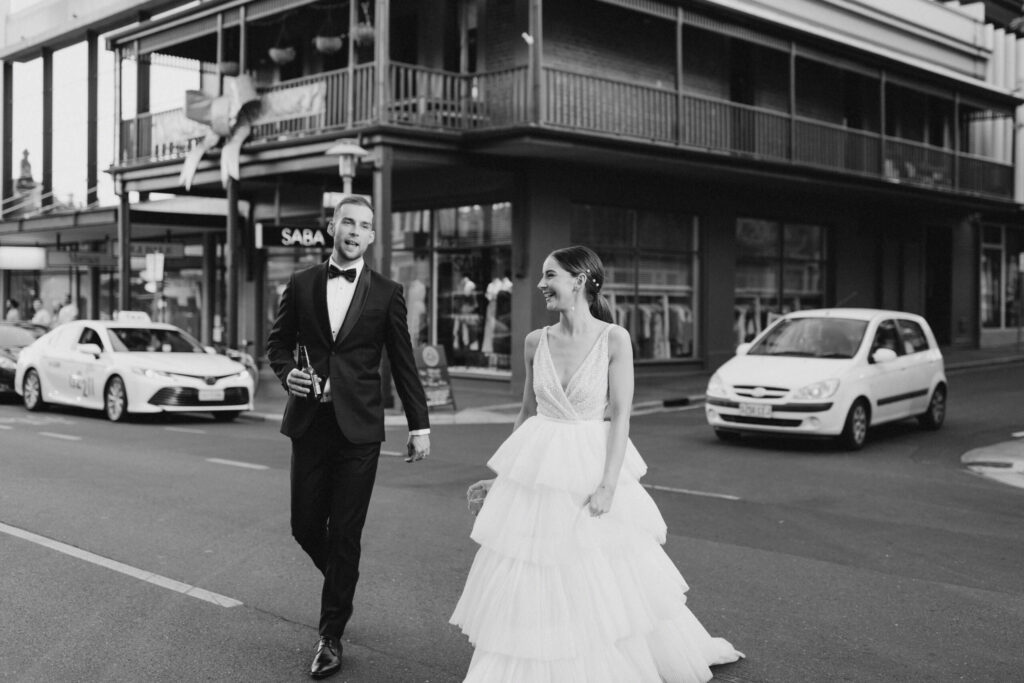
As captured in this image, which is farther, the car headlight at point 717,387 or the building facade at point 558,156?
the building facade at point 558,156

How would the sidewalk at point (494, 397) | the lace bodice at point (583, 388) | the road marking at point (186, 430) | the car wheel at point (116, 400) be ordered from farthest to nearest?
the sidewalk at point (494, 397) < the car wheel at point (116, 400) < the road marking at point (186, 430) < the lace bodice at point (583, 388)

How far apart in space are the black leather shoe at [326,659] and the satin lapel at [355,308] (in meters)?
1.27

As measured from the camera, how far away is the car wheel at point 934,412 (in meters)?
14.1

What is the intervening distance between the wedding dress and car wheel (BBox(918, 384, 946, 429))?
10.9 meters

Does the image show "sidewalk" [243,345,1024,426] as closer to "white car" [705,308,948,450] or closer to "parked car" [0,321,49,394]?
"parked car" [0,321,49,394]

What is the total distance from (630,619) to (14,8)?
133ft

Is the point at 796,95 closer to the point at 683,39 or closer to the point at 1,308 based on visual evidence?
the point at 683,39

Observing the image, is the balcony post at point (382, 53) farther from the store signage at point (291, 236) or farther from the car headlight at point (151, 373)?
the car headlight at point (151, 373)

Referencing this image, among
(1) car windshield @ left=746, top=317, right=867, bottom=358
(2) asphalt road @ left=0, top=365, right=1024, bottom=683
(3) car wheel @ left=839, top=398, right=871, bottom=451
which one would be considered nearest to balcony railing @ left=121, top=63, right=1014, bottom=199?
(1) car windshield @ left=746, top=317, right=867, bottom=358

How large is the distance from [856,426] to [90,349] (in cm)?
1059

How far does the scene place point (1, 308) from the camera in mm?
38438

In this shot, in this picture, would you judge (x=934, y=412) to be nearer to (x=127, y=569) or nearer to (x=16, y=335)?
(x=127, y=569)

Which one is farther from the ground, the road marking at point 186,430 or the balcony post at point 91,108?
the balcony post at point 91,108

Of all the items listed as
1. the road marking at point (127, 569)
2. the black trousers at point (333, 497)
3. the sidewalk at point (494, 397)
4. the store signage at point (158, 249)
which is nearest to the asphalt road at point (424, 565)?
the road marking at point (127, 569)
